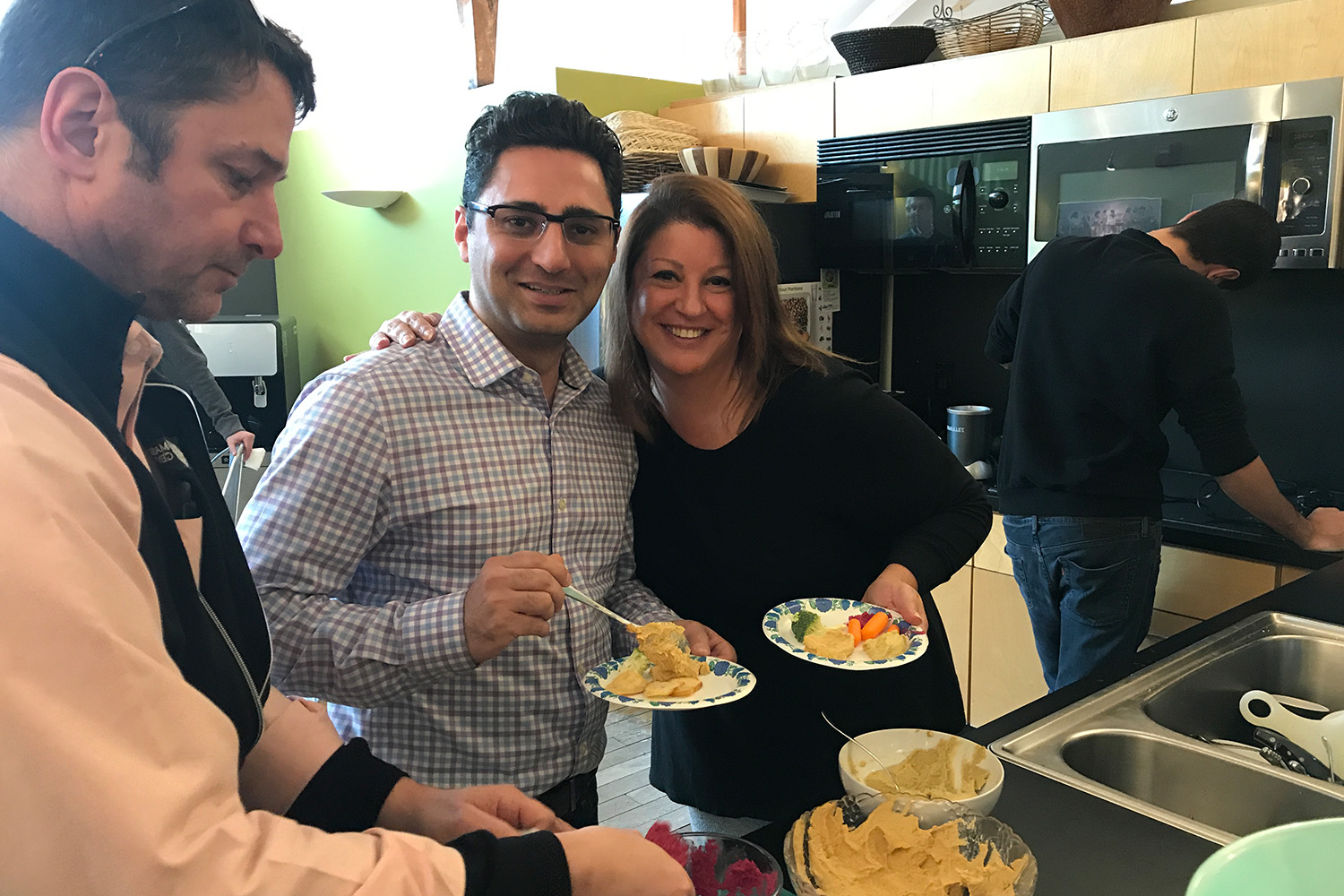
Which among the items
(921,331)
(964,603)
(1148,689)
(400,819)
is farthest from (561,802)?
(921,331)

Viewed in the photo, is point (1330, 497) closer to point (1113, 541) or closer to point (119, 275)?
point (1113, 541)

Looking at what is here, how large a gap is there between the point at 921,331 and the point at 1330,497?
1.38 meters

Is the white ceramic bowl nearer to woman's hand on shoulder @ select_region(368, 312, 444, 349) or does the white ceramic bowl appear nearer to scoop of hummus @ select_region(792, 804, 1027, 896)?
scoop of hummus @ select_region(792, 804, 1027, 896)

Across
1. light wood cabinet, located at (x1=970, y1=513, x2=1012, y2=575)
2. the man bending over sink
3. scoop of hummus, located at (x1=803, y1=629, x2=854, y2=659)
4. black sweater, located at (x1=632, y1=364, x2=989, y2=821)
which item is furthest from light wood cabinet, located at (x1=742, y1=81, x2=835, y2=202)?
scoop of hummus, located at (x1=803, y1=629, x2=854, y2=659)

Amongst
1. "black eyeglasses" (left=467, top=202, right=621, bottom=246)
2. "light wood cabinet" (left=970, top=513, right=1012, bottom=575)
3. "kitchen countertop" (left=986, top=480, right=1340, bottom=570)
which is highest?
"black eyeglasses" (left=467, top=202, right=621, bottom=246)

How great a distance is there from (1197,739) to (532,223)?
3.57 feet

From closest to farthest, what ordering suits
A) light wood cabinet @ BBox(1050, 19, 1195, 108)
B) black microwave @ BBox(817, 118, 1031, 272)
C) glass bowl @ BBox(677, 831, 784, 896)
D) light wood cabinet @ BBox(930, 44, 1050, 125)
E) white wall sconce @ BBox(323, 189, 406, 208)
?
glass bowl @ BBox(677, 831, 784, 896) → light wood cabinet @ BBox(1050, 19, 1195, 108) → light wood cabinet @ BBox(930, 44, 1050, 125) → black microwave @ BBox(817, 118, 1031, 272) → white wall sconce @ BBox(323, 189, 406, 208)

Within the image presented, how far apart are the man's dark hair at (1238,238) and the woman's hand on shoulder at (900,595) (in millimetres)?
1355

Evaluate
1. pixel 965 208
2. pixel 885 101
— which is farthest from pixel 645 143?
pixel 965 208

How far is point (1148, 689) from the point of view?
4.48ft

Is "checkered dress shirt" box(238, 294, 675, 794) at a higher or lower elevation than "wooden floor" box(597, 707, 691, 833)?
higher

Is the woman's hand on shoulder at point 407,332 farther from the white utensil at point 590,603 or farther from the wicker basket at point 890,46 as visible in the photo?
the wicker basket at point 890,46

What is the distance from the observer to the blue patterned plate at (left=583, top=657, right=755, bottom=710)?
1.25 metres

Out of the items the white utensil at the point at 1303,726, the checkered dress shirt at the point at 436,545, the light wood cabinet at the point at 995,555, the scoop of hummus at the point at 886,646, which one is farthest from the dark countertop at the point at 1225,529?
the checkered dress shirt at the point at 436,545
